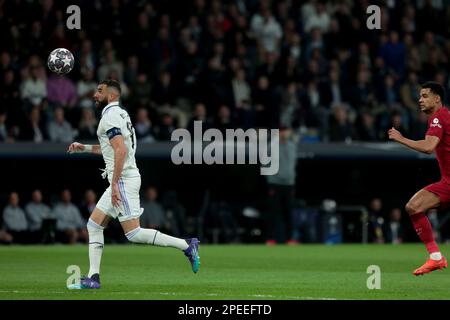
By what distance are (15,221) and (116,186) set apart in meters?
11.0

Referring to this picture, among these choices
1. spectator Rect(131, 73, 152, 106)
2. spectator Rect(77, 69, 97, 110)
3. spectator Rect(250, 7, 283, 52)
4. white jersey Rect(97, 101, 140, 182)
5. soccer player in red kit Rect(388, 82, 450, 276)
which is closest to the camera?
white jersey Rect(97, 101, 140, 182)

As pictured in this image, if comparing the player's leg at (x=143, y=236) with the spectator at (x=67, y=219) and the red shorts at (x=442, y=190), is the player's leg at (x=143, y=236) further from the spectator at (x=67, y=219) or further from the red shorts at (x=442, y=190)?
the spectator at (x=67, y=219)

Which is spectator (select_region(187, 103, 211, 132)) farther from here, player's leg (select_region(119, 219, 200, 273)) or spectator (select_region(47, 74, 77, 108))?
player's leg (select_region(119, 219, 200, 273))

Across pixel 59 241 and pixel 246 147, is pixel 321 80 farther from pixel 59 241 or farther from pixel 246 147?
pixel 59 241

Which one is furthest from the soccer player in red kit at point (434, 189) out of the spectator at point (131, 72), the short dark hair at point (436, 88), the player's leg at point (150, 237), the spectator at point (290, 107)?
the spectator at point (131, 72)

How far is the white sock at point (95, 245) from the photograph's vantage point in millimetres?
13117

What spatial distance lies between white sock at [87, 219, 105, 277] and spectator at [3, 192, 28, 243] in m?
10.5

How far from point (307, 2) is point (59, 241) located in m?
10.4

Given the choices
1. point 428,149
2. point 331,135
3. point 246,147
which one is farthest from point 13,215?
point 428,149

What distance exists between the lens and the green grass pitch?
12320 millimetres

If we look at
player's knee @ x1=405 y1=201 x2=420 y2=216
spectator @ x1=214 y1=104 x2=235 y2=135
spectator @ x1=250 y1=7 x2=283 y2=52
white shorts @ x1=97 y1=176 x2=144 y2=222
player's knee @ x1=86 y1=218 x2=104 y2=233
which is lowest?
player's knee @ x1=86 y1=218 x2=104 y2=233

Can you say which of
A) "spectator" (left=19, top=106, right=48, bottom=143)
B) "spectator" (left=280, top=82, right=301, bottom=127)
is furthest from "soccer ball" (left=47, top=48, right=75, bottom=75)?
"spectator" (left=280, top=82, right=301, bottom=127)

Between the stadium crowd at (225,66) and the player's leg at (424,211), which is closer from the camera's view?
the player's leg at (424,211)

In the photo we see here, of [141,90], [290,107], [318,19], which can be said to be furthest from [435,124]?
[318,19]
